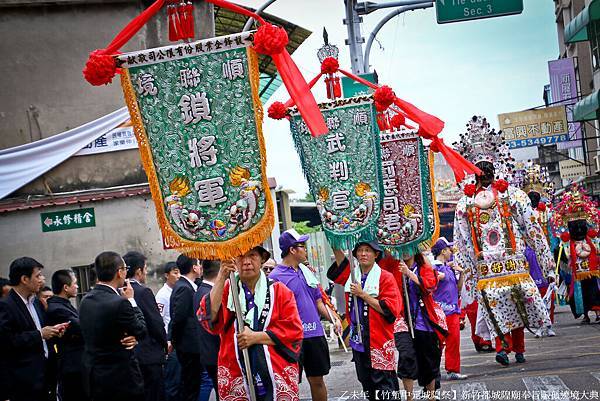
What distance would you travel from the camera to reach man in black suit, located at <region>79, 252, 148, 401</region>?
820cm

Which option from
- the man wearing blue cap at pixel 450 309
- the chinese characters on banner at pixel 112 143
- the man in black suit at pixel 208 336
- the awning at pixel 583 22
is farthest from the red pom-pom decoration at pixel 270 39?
the awning at pixel 583 22

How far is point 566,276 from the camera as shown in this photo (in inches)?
770

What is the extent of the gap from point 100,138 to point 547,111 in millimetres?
26421

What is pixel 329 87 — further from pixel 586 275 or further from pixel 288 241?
pixel 586 275

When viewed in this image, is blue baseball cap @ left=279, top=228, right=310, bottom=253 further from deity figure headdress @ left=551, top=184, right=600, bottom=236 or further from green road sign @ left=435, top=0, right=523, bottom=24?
deity figure headdress @ left=551, top=184, right=600, bottom=236

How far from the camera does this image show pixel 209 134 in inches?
288

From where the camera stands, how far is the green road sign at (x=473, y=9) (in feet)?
60.0

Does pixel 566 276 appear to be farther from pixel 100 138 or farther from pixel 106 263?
pixel 106 263

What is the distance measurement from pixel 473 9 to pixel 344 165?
367 inches

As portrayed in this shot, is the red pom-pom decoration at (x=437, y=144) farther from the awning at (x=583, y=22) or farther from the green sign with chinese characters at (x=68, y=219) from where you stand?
the awning at (x=583, y=22)

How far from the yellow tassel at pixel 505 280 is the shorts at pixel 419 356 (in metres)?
2.63

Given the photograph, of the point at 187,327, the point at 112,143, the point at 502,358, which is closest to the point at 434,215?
the point at 502,358

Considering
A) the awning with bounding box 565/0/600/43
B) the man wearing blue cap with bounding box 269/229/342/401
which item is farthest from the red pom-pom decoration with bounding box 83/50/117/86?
the awning with bounding box 565/0/600/43

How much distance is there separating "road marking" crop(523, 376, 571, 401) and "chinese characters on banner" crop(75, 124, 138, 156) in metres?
9.17
